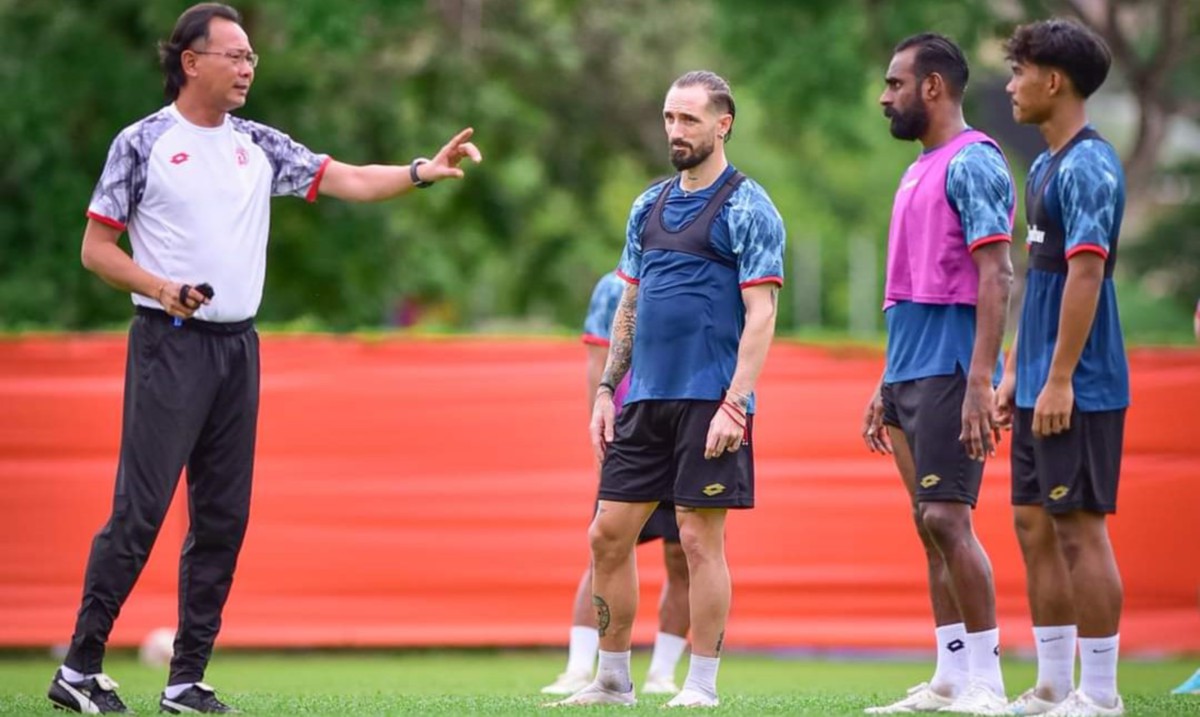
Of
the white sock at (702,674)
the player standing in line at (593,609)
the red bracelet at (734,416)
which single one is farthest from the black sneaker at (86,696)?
the player standing in line at (593,609)

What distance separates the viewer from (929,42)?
22.6ft

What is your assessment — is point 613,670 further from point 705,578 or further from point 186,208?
point 186,208

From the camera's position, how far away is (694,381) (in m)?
6.69

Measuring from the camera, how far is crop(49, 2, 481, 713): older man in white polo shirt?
6.50m

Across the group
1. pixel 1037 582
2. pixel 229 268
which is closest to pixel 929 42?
pixel 1037 582

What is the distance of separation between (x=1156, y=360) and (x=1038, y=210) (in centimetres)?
594

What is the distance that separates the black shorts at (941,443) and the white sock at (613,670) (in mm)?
1347

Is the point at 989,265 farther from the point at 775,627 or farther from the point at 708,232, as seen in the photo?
the point at 775,627

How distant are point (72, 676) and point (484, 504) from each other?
5.68m

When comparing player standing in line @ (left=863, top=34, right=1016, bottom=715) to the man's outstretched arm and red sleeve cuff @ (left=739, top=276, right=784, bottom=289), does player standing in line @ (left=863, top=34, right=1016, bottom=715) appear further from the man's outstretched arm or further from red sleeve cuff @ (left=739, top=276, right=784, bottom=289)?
the man's outstretched arm

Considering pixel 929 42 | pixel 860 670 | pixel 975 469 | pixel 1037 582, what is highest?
pixel 929 42

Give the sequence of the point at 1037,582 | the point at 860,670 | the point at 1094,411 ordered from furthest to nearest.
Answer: the point at 860,670
the point at 1037,582
the point at 1094,411

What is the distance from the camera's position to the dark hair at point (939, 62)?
6.85 m

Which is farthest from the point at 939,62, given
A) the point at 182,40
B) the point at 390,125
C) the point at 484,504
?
the point at 390,125
